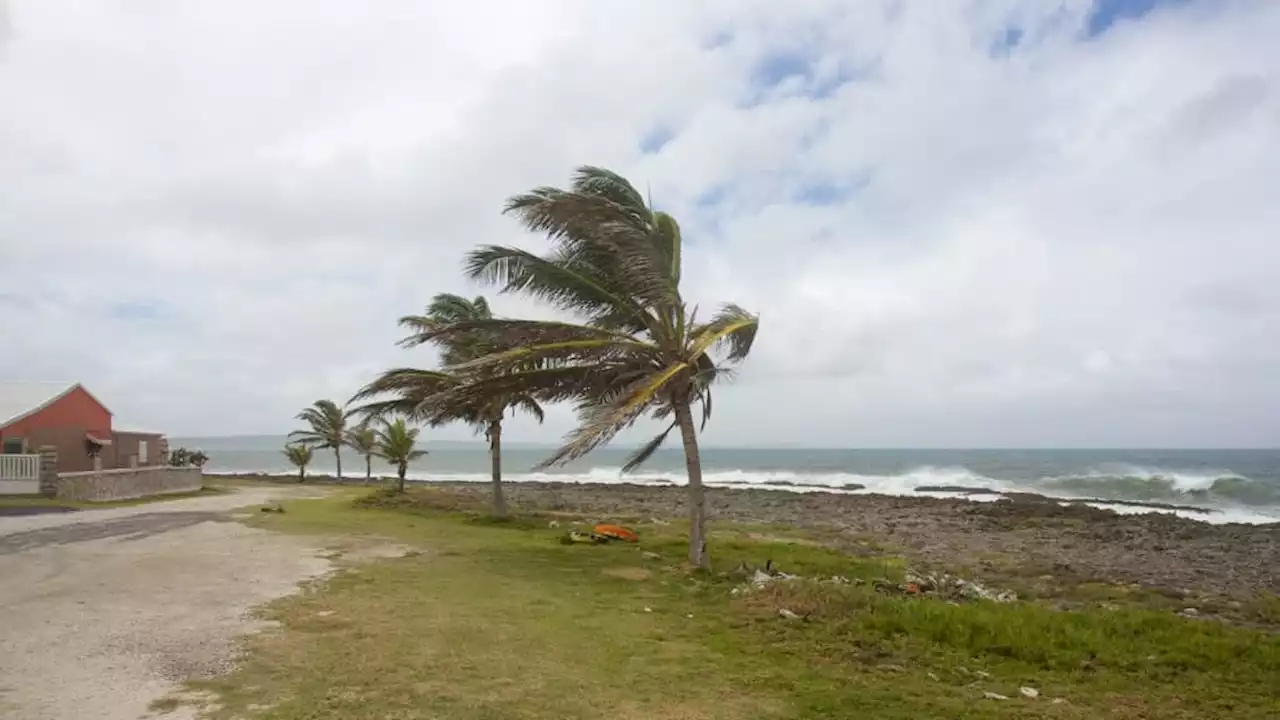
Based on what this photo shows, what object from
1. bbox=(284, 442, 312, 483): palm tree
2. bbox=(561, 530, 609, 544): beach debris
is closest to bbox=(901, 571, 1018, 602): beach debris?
bbox=(561, 530, 609, 544): beach debris

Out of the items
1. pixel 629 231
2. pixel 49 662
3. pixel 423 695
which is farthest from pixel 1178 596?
pixel 49 662

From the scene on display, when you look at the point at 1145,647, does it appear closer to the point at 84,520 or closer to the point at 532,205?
the point at 532,205

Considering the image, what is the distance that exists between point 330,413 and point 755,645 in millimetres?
39879

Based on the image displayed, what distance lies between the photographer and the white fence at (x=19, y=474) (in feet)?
70.6

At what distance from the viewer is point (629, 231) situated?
37.2ft

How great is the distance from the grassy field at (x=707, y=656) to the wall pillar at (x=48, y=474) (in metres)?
16.8

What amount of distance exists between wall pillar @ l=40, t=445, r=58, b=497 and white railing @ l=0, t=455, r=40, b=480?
0.11 metres

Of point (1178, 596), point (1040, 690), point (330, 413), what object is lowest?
point (1178, 596)

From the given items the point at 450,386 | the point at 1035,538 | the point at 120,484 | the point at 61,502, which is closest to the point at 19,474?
the point at 120,484

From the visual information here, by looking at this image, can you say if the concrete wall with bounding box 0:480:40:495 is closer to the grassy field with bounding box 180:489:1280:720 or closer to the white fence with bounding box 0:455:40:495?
the white fence with bounding box 0:455:40:495

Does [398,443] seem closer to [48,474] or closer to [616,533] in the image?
[48,474]

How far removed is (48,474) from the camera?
21656 millimetres

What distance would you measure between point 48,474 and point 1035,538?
27847 millimetres

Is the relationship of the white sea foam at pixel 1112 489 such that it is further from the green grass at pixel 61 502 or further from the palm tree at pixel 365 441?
the green grass at pixel 61 502
